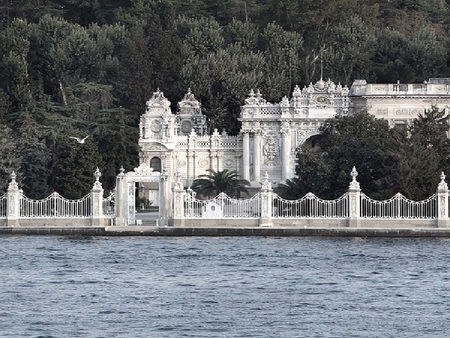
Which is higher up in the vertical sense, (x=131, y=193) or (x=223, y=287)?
(x=131, y=193)

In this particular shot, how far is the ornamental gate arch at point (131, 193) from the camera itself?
79.4 m

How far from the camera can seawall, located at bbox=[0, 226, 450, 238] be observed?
76.2m

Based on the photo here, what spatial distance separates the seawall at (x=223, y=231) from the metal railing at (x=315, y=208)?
51.7 inches

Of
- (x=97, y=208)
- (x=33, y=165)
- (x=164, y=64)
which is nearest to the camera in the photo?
(x=97, y=208)

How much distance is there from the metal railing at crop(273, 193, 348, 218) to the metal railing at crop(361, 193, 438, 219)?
2.44 feet

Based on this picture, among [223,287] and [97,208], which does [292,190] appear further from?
[223,287]

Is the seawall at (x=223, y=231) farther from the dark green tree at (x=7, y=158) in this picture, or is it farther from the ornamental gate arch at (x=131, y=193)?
the dark green tree at (x=7, y=158)

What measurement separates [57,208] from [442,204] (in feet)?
46.6

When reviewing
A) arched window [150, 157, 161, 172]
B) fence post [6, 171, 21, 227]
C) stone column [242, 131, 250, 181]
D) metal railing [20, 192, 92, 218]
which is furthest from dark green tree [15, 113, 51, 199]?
stone column [242, 131, 250, 181]

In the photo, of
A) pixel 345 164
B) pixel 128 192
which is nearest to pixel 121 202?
pixel 128 192

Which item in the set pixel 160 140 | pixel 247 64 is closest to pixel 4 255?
pixel 160 140

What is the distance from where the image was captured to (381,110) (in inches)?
3819

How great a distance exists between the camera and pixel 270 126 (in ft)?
324

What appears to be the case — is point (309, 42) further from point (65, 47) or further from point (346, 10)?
point (65, 47)
